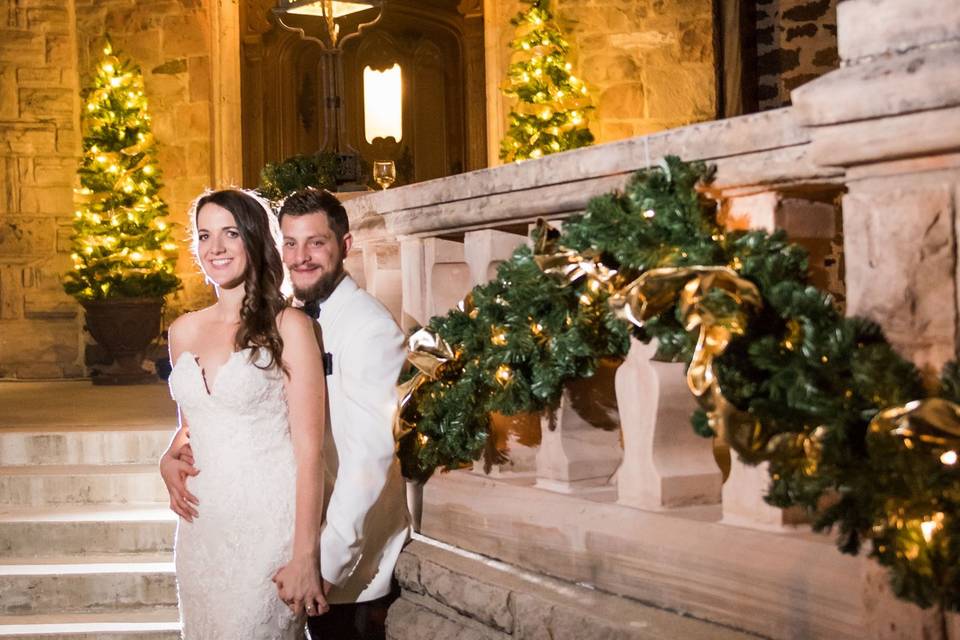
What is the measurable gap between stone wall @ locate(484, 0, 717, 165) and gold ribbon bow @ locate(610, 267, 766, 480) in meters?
7.75

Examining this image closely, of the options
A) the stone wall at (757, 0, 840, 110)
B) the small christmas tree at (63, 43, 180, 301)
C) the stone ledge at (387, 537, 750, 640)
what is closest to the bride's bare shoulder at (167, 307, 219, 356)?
the stone ledge at (387, 537, 750, 640)

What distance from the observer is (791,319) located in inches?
67.3

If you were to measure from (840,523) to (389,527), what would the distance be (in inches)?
53.3

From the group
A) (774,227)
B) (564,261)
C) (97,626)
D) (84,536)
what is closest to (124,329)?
(84,536)

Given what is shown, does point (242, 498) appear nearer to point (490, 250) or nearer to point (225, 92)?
point (490, 250)

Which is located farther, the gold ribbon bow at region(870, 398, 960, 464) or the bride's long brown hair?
the bride's long brown hair

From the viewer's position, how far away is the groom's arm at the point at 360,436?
8.24ft

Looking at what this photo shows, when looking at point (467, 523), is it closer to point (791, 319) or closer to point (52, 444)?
point (791, 319)

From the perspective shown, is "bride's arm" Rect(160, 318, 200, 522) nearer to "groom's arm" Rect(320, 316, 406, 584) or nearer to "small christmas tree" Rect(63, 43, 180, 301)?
"groom's arm" Rect(320, 316, 406, 584)

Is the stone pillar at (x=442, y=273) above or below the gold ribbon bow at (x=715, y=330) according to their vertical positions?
above

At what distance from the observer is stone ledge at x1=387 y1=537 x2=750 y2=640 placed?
6.64 feet

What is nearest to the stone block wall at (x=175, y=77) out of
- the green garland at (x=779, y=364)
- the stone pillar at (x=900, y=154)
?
the green garland at (x=779, y=364)

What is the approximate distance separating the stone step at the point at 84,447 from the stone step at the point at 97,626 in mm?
1127

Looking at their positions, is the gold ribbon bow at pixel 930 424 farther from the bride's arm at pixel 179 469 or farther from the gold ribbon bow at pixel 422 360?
the bride's arm at pixel 179 469
